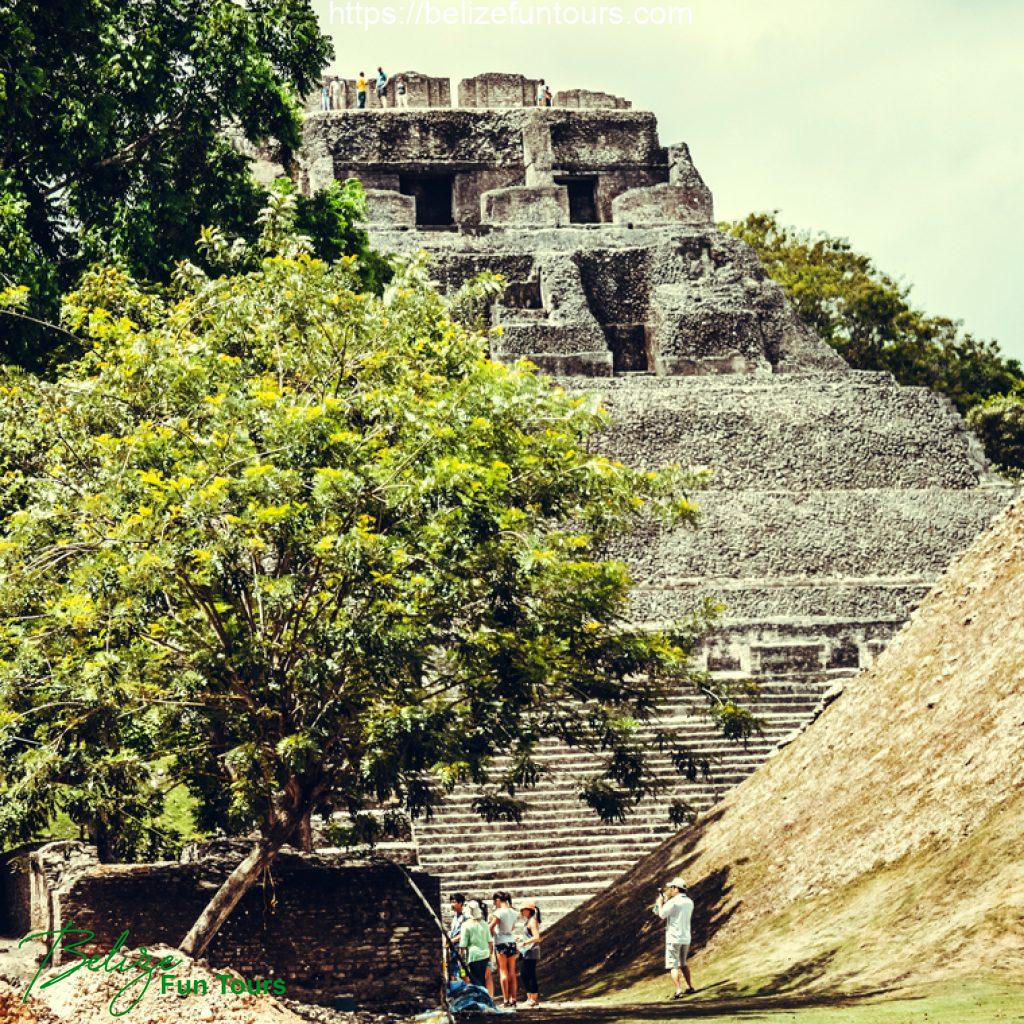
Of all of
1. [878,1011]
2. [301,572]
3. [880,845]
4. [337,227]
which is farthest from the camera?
[337,227]

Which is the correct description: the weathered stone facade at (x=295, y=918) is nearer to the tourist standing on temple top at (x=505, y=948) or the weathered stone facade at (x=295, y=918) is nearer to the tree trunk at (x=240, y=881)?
the tourist standing on temple top at (x=505, y=948)

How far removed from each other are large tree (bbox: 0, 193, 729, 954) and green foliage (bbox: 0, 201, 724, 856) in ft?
0.09

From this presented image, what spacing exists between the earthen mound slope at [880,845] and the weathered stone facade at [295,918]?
1.87 m

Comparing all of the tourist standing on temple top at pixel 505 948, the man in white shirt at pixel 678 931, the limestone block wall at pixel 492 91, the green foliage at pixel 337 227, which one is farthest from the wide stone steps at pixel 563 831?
the limestone block wall at pixel 492 91

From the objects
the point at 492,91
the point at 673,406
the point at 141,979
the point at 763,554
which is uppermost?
the point at 492,91

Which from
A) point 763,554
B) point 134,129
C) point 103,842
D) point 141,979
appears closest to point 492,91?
point 763,554

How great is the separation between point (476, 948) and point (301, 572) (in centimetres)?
373

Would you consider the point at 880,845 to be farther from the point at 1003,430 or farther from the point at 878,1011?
the point at 1003,430

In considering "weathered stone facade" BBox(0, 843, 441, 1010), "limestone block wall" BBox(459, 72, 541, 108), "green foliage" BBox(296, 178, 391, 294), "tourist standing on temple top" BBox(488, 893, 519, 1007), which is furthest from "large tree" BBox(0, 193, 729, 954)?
"limestone block wall" BBox(459, 72, 541, 108)

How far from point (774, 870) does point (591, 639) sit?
3.10 m

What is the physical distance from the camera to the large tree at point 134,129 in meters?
18.4

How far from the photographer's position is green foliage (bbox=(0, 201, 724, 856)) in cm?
1220

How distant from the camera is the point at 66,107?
747 inches

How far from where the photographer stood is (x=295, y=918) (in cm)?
1395
